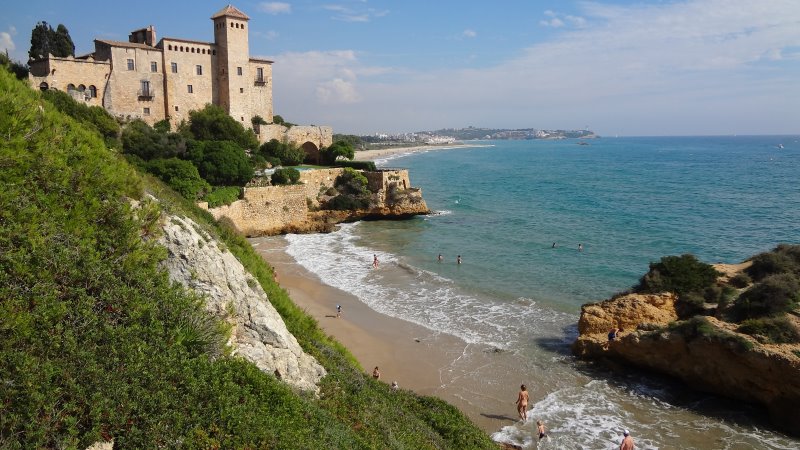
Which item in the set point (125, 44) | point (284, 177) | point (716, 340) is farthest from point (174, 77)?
point (716, 340)

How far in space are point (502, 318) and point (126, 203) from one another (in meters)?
14.7

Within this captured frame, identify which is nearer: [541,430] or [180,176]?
[541,430]

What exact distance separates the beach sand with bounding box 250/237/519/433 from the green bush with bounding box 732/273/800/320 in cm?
644

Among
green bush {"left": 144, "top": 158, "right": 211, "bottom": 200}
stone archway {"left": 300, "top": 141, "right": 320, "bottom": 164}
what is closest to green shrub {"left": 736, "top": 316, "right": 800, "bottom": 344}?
green bush {"left": 144, "top": 158, "right": 211, "bottom": 200}

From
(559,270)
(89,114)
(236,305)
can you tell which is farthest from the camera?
(89,114)

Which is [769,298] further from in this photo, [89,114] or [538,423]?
[89,114]

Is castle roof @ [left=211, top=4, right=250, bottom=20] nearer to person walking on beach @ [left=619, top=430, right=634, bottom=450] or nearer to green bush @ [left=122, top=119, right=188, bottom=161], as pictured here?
green bush @ [left=122, top=119, right=188, bottom=161]

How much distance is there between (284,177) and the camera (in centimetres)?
3522

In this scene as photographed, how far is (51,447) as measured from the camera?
14.9 ft

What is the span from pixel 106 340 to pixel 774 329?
14.7 meters

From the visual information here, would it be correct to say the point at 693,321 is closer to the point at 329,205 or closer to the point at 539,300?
the point at 539,300

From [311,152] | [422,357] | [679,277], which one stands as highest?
[311,152]

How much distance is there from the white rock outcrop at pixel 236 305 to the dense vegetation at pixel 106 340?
0.33 m

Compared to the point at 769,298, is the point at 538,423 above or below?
below
